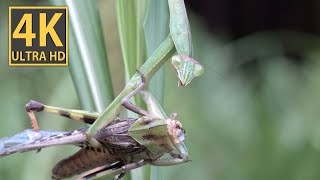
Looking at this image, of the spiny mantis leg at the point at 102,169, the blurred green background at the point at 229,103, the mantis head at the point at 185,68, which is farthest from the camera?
the blurred green background at the point at 229,103

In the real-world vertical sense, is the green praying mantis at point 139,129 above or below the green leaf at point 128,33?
below

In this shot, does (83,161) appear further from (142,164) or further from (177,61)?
(177,61)

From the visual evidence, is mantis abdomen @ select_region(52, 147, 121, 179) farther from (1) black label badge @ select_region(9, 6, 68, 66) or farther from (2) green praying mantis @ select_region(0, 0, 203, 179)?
(1) black label badge @ select_region(9, 6, 68, 66)

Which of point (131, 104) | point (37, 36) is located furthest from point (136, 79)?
point (37, 36)

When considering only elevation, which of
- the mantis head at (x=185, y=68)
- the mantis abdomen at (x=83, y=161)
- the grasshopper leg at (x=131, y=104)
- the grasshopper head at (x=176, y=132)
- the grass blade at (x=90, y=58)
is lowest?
the mantis abdomen at (x=83, y=161)

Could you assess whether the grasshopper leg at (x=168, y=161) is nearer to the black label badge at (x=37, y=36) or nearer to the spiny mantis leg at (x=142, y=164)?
the spiny mantis leg at (x=142, y=164)

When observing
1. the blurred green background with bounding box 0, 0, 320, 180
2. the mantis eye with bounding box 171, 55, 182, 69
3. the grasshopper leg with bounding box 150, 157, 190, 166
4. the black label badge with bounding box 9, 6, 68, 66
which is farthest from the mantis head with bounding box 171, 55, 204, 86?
the blurred green background with bounding box 0, 0, 320, 180

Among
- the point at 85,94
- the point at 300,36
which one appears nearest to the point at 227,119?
the point at 300,36

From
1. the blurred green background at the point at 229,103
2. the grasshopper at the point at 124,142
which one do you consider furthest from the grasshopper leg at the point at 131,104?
the blurred green background at the point at 229,103
